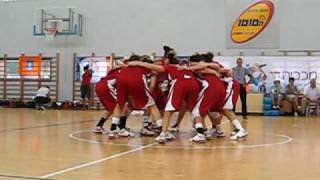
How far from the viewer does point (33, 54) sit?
67.5ft

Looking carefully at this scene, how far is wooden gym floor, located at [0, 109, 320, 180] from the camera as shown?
4.59 metres

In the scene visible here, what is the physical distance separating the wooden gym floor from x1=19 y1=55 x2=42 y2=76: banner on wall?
40.7 ft

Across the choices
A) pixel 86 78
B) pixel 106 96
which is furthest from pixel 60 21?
pixel 106 96

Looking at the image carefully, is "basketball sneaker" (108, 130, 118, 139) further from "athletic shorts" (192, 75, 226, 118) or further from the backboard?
the backboard

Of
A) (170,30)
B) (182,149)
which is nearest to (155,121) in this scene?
(182,149)

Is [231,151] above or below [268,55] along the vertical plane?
below

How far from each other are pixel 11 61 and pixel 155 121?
14.3 meters

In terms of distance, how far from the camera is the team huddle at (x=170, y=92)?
737 cm

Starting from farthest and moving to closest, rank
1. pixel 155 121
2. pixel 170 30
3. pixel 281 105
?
pixel 170 30
pixel 281 105
pixel 155 121

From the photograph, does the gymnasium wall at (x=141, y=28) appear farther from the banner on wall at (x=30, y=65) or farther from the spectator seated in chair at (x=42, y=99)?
the spectator seated in chair at (x=42, y=99)

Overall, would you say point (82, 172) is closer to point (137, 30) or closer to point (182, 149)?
point (182, 149)

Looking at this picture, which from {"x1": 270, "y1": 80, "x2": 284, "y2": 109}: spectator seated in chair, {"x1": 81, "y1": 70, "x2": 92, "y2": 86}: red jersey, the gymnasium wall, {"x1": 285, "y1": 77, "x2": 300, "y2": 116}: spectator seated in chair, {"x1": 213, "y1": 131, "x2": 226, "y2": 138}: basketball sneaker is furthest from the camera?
{"x1": 81, "y1": 70, "x2": 92, "y2": 86}: red jersey

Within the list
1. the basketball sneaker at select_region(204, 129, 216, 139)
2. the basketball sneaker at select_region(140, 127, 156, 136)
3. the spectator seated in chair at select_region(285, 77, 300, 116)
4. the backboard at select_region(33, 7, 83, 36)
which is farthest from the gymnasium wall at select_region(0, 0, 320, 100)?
the basketball sneaker at select_region(140, 127, 156, 136)

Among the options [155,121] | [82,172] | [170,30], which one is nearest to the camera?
[82,172]
